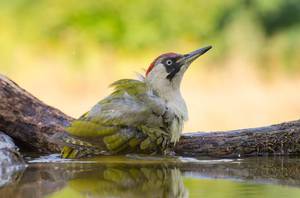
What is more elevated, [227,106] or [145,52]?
[145,52]

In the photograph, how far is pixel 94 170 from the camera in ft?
23.9

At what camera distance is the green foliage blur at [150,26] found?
18453mm

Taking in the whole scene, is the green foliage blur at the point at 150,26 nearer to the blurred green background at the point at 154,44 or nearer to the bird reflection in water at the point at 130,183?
the blurred green background at the point at 154,44

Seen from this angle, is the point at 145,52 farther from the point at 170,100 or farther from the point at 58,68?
the point at 170,100

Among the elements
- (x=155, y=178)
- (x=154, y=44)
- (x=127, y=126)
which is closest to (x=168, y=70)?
(x=127, y=126)

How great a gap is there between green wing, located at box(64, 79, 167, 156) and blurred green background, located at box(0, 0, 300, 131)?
9.34 metres

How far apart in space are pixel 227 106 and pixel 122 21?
9.28 ft

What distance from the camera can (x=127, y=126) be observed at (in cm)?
781

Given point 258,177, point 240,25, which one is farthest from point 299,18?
point 258,177

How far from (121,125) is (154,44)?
1095 centimetres

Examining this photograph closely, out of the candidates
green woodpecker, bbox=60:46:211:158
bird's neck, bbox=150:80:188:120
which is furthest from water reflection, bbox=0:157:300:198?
bird's neck, bbox=150:80:188:120

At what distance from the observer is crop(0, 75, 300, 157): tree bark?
25.9 ft

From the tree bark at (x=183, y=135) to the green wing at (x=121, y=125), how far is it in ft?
1.14

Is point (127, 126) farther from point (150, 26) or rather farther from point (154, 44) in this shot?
point (150, 26)
